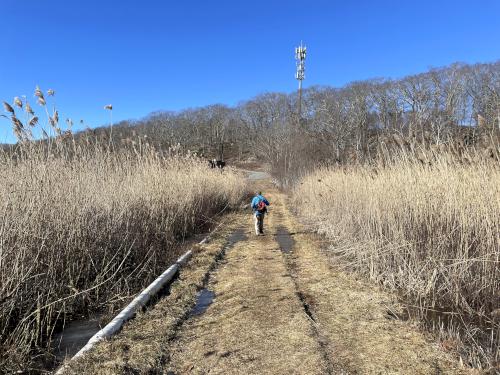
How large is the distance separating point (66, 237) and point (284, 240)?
20.6 feet

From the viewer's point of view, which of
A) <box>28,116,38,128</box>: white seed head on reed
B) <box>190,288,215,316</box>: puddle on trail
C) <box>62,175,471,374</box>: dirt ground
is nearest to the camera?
<box>62,175,471,374</box>: dirt ground

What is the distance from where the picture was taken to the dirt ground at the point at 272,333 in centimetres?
351

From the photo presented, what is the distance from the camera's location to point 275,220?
48.9ft

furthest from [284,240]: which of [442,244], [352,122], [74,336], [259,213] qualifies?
[352,122]

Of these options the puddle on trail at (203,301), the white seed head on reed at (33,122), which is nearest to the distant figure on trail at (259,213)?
the puddle on trail at (203,301)

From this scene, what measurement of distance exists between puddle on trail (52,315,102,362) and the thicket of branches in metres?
4.84

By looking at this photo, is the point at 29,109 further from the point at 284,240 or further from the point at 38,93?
the point at 284,240

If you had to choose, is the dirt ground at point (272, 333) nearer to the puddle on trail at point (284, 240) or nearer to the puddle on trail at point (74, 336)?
the puddle on trail at point (74, 336)

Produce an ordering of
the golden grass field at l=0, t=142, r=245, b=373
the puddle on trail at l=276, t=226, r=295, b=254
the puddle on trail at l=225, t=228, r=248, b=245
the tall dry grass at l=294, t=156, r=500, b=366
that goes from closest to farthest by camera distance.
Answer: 1. the golden grass field at l=0, t=142, r=245, b=373
2. the tall dry grass at l=294, t=156, r=500, b=366
3. the puddle on trail at l=276, t=226, r=295, b=254
4. the puddle on trail at l=225, t=228, r=248, b=245

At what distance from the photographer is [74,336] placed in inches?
168

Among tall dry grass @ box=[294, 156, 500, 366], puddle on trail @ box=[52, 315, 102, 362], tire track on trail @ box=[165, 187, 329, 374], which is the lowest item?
tire track on trail @ box=[165, 187, 329, 374]

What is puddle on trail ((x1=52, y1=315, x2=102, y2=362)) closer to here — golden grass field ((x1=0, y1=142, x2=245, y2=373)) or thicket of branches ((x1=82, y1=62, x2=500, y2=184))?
golden grass field ((x1=0, y1=142, x2=245, y2=373))

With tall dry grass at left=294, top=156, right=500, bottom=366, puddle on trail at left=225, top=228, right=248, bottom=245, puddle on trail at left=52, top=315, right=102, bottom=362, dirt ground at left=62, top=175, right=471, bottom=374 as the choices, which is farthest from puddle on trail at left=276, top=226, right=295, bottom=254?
puddle on trail at left=52, top=315, right=102, bottom=362

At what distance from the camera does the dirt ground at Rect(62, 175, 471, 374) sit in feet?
11.5
